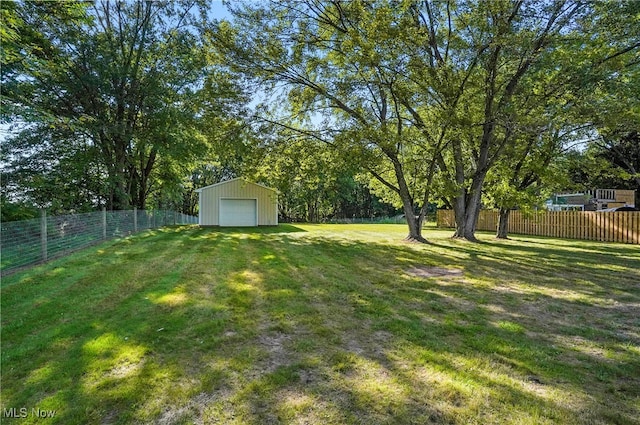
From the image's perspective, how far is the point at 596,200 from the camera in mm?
23719

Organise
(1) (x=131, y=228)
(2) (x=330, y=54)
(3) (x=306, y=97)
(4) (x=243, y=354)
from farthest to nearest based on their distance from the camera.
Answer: (1) (x=131, y=228) → (3) (x=306, y=97) → (2) (x=330, y=54) → (4) (x=243, y=354)

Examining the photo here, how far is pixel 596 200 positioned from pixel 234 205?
23.3 metres

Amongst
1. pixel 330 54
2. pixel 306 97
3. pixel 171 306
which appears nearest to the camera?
pixel 171 306

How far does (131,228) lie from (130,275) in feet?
28.6

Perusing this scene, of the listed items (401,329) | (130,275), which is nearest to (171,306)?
(130,275)

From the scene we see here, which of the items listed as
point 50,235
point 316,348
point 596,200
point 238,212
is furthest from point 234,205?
point 596,200

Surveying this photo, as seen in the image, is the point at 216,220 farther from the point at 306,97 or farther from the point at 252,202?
the point at 306,97

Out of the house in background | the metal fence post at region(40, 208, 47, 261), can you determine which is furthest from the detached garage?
the house in background

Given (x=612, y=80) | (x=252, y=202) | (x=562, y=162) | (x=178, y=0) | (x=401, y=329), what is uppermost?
(x=178, y=0)

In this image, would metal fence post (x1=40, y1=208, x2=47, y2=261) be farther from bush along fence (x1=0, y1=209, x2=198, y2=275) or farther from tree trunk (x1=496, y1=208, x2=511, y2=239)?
tree trunk (x1=496, y1=208, x2=511, y2=239)

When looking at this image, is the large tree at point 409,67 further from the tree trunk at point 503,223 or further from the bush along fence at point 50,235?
the bush along fence at point 50,235

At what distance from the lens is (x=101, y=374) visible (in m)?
2.62

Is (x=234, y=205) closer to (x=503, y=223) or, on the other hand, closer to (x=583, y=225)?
(x=503, y=223)

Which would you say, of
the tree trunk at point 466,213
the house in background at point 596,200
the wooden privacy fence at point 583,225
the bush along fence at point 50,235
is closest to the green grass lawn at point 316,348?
the bush along fence at point 50,235
